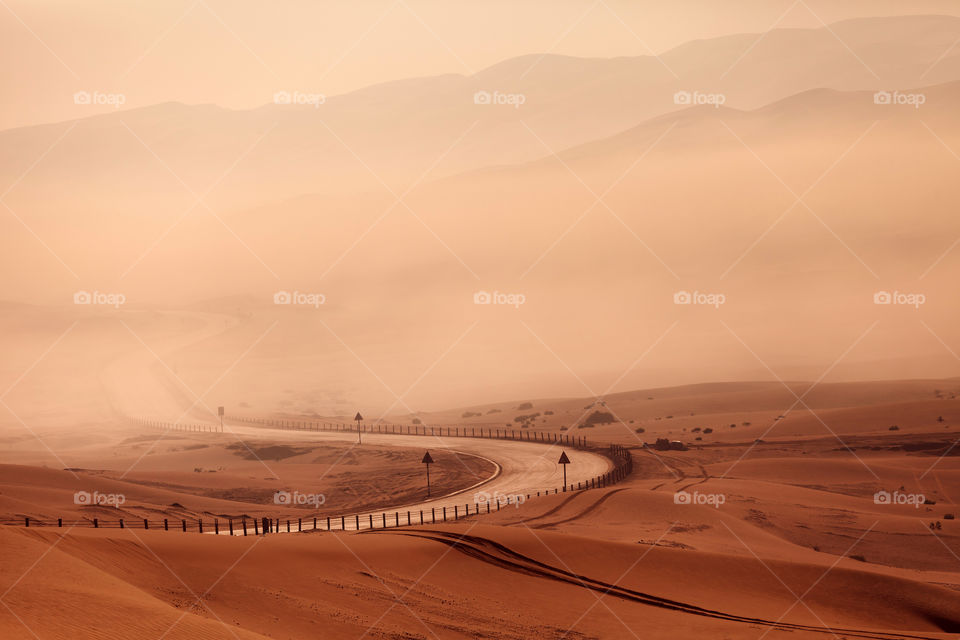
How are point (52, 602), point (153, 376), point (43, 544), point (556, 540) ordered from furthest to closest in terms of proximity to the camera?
point (153, 376) < point (556, 540) < point (43, 544) < point (52, 602)

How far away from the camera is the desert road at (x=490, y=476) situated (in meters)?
40.9

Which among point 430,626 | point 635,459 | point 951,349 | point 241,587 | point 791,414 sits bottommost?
point 430,626

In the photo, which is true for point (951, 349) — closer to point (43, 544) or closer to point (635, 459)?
point (635, 459)

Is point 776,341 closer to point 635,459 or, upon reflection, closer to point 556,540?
point 635,459

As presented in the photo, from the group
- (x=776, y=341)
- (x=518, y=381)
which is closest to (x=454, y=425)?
(x=518, y=381)

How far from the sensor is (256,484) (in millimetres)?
54906

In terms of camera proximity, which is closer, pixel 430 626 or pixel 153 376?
pixel 430 626

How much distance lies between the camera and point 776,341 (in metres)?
176

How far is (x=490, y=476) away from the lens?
172 ft

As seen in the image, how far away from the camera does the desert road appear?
134 ft

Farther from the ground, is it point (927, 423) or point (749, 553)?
point (927, 423)

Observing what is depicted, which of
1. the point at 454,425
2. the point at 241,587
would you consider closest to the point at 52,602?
the point at 241,587

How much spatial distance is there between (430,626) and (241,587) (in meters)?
4.71

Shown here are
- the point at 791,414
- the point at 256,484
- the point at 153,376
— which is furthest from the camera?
the point at 153,376
